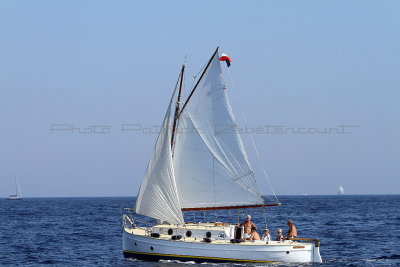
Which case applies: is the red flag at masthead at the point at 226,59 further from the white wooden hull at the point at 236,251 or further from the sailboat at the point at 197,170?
the white wooden hull at the point at 236,251

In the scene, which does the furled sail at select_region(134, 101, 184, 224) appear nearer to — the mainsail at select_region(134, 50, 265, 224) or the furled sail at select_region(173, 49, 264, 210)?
the mainsail at select_region(134, 50, 265, 224)

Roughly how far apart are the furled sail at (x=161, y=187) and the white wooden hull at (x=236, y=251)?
183 centimetres

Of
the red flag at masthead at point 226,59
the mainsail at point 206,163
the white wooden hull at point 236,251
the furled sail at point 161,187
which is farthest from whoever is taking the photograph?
the red flag at masthead at point 226,59

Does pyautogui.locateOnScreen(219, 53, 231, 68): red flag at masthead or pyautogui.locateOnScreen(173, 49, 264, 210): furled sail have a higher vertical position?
pyautogui.locateOnScreen(219, 53, 231, 68): red flag at masthead

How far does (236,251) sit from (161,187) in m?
6.25

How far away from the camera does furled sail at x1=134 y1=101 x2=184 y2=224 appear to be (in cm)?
3616

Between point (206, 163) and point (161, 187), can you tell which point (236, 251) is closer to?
point (206, 163)

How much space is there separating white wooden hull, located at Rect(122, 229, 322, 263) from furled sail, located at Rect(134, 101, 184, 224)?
183 centimetres

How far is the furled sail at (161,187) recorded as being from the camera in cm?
3616

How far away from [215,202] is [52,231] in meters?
30.0

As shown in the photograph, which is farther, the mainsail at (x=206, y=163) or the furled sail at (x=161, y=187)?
the mainsail at (x=206, y=163)

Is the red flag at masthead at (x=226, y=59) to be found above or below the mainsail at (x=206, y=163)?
above

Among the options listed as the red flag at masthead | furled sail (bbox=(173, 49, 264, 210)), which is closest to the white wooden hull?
furled sail (bbox=(173, 49, 264, 210))

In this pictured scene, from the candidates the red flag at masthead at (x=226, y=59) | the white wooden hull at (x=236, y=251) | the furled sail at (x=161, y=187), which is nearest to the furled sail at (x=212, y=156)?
the red flag at masthead at (x=226, y=59)
